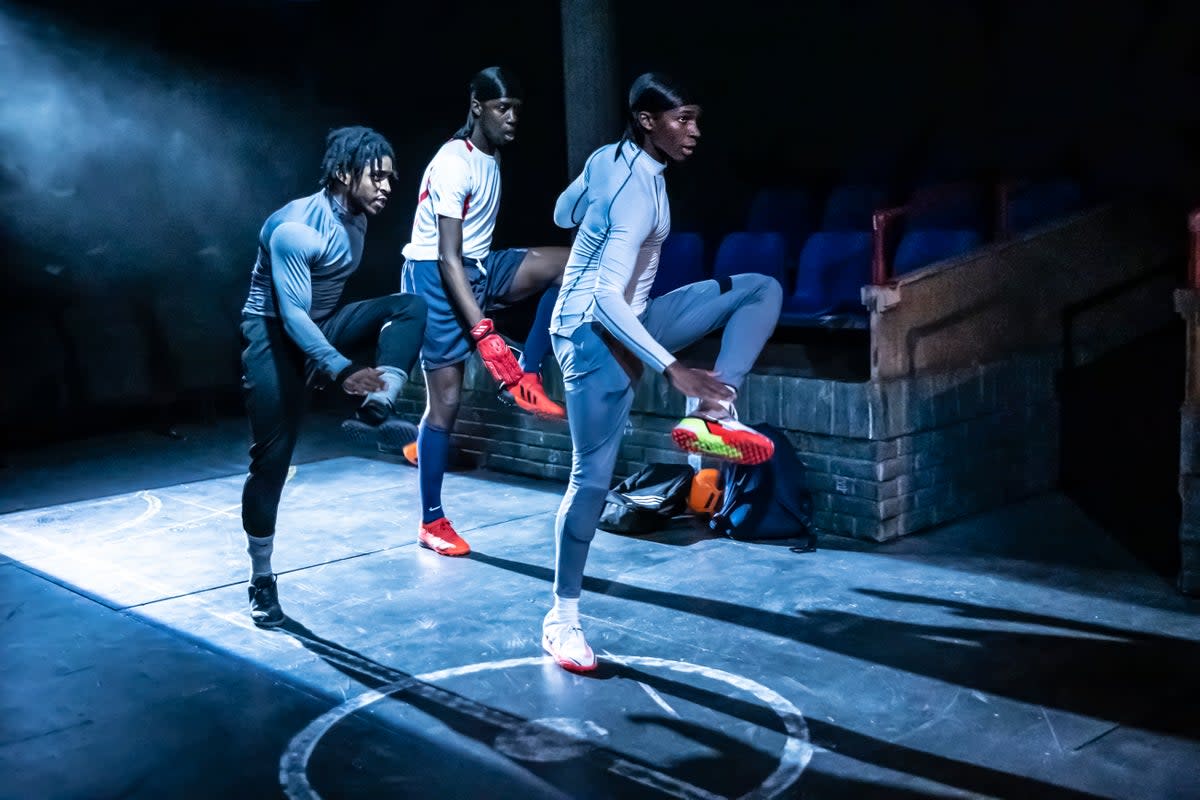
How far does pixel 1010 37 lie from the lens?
8180 millimetres

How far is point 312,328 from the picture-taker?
175 inches

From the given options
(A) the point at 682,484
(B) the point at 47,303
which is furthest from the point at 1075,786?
(B) the point at 47,303

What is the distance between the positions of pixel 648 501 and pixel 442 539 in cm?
106

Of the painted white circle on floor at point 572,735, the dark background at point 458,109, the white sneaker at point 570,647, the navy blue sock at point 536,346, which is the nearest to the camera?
the painted white circle on floor at point 572,735

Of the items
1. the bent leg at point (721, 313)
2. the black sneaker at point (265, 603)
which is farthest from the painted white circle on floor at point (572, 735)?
the bent leg at point (721, 313)

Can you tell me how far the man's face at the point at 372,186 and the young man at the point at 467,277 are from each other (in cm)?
82

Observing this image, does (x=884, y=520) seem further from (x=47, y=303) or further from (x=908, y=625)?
(x=47, y=303)

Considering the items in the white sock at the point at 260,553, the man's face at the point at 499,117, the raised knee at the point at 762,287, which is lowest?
the white sock at the point at 260,553

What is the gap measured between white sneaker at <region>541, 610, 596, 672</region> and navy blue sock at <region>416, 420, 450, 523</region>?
1750 mm

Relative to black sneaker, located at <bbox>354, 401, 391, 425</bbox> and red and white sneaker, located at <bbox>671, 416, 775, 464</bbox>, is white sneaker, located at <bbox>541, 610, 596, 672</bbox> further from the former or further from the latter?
black sneaker, located at <bbox>354, 401, 391, 425</bbox>

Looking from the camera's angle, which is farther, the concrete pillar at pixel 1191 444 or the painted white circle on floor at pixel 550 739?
the concrete pillar at pixel 1191 444

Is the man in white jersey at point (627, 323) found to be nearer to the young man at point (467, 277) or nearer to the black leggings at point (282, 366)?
the black leggings at point (282, 366)

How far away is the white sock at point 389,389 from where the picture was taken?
441 cm

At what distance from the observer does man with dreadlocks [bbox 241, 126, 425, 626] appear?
14.6 feet
